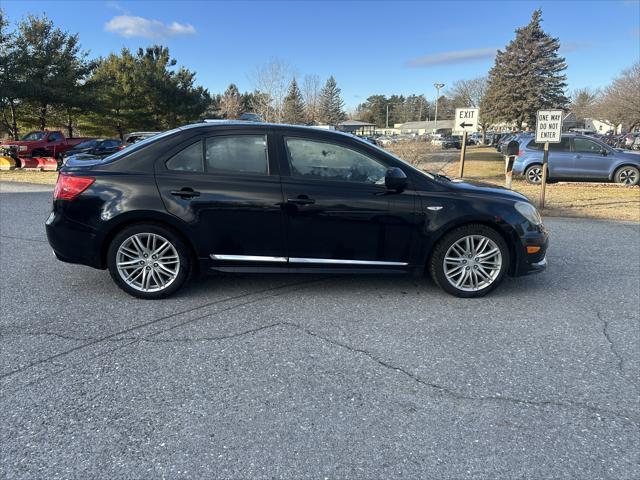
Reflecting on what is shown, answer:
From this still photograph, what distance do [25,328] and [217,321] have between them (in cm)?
150

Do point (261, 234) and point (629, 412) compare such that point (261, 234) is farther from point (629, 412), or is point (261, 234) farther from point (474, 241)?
point (629, 412)

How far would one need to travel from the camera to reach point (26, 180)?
15398 millimetres

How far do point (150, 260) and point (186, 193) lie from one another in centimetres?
72

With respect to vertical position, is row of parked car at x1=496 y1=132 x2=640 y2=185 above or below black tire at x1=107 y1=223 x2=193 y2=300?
above

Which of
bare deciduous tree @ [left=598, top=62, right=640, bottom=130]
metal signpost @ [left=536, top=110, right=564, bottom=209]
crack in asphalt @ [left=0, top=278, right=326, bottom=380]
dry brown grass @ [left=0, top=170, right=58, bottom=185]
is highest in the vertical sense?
bare deciduous tree @ [left=598, top=62, right=640, bottom=130]

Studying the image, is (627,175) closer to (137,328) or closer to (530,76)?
(137,328)

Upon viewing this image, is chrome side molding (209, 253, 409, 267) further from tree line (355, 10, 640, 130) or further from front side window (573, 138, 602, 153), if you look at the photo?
tree line (355, 10, 640, 130)

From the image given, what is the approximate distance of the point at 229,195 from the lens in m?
4.16

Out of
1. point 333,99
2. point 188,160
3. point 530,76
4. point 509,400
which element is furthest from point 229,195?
point 333,99

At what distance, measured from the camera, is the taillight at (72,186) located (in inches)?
164

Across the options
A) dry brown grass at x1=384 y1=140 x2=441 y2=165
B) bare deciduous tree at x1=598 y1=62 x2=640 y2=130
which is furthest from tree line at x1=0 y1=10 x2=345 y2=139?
bare deciduous tree at x1=598 y1=62 x2=640 y2=130

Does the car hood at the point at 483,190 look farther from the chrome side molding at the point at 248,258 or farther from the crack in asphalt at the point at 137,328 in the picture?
the chrome side molding at the point at 248,258

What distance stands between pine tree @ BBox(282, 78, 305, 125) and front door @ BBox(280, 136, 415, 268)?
150ft

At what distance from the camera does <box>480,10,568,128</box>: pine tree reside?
45969mm
